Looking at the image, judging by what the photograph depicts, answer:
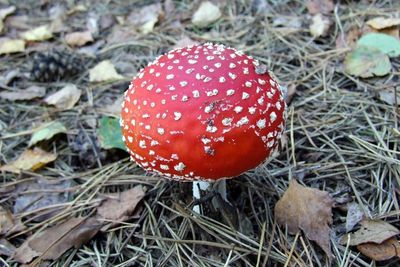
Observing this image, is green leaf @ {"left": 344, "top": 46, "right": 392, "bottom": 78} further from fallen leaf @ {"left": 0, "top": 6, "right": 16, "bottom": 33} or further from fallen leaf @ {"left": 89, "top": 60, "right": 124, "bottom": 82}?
fallen leaf @ {"left": 0, "top": 6, "right": 16, "bottom": 33}

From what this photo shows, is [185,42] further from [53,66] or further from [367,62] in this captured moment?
[367,62]

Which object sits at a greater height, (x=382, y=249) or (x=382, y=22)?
(x=382, y=22)

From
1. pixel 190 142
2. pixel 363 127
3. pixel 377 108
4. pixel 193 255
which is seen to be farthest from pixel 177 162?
pixel 377 108

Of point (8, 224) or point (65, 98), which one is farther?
point (65, 98)

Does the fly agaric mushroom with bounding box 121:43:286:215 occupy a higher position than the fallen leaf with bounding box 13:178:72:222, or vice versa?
the fly agaric mushroom with bounding box 121:43:286:215

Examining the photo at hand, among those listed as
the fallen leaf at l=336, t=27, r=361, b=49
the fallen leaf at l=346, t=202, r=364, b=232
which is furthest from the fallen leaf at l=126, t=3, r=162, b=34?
the fallen leaf at l=346, t=202, r=364, b=232

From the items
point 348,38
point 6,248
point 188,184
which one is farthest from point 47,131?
point 348,38
